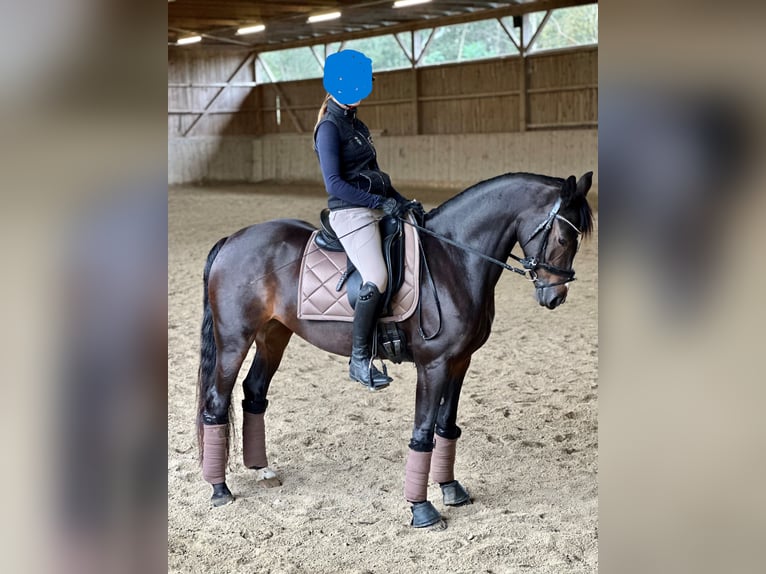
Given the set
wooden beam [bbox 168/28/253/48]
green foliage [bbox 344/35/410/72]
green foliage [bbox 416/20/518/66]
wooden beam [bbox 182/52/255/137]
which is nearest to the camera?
green foliage [bbox 416/20/518/66]

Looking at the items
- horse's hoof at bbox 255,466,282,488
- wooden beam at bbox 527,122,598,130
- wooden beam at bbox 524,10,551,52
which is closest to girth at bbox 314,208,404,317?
horse's hoof at bbox 255,466,282,488

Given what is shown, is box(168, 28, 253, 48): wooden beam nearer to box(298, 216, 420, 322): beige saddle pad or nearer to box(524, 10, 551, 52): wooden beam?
box(524, 10, 551, 52): wooden beam

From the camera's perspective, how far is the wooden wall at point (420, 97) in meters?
16.5

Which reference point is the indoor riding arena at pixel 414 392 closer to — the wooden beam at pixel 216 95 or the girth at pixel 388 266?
the girth at pixel 388 266

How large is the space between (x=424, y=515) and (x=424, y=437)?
0.35 meters

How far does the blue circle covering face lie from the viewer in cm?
337

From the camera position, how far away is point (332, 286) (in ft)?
11.7

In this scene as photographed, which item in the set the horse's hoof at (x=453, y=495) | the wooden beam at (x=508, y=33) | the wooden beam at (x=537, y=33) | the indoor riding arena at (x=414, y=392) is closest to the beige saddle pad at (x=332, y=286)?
the indoor riding arena at (x=414, y=392)
